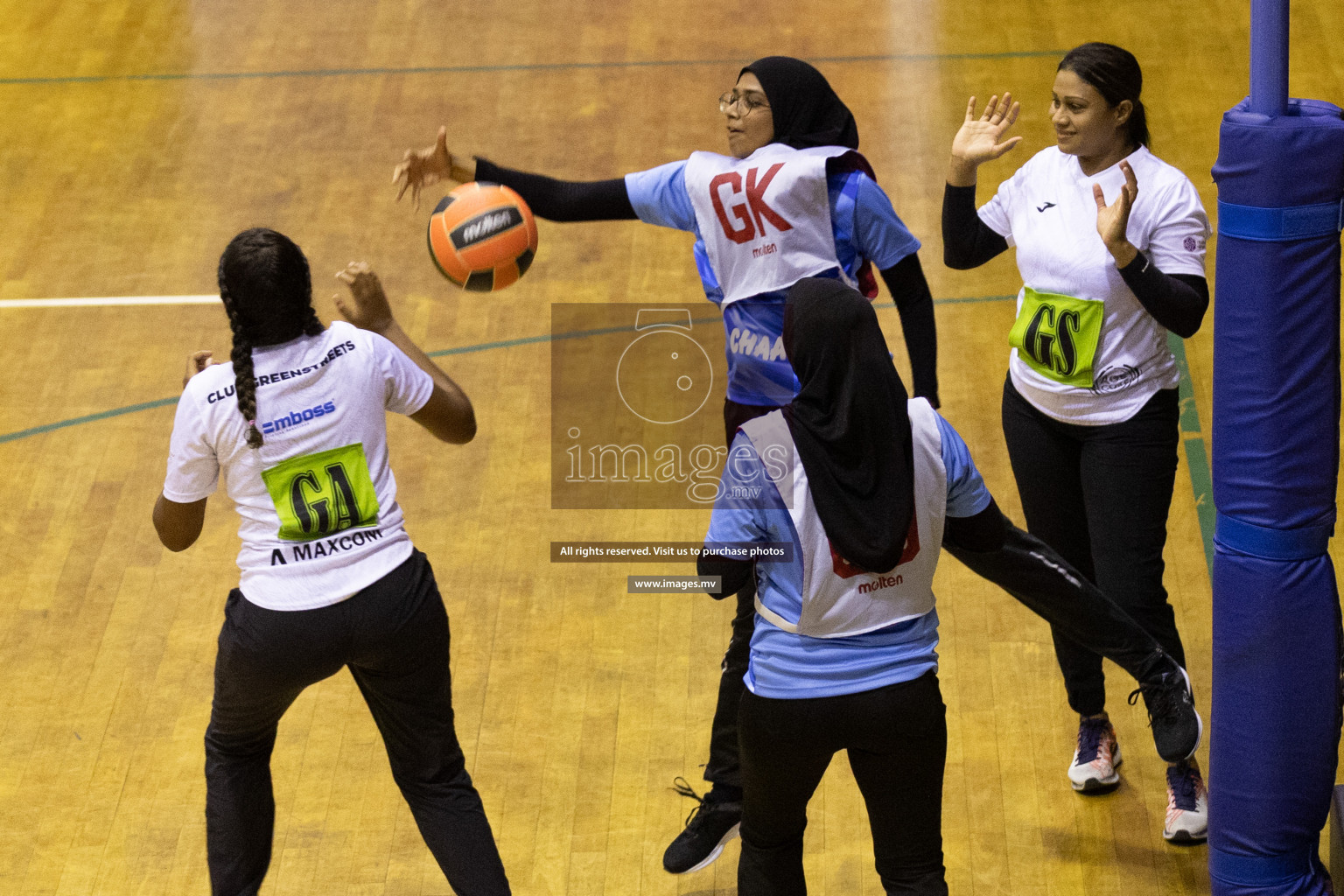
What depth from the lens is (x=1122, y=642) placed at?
3523 mm

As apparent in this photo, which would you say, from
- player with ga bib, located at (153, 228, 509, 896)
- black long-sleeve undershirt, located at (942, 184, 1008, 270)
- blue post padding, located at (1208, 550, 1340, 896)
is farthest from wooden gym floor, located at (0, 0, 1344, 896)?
black long-sleeve undershirt, located at (942, 184, 1008, 270)

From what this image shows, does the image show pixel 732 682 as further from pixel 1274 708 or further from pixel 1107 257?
pixel 1107 257

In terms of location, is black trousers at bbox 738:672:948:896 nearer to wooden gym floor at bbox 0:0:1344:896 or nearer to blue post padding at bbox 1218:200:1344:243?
wooden gym floor at bbox 0:0:1344:896

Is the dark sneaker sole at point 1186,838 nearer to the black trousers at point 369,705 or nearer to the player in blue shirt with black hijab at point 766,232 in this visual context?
the player in blue shirt with black hijab at point 766,232

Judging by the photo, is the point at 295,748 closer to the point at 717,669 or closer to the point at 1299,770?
the point at 717,669

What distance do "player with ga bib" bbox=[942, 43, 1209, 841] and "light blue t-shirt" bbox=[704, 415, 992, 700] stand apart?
2.78 feet

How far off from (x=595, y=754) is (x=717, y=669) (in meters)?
0.52

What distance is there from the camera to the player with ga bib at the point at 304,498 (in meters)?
3.11

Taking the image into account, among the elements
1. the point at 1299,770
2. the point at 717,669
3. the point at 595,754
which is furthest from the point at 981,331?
the point at 1299,770

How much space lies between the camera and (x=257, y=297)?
3.10m

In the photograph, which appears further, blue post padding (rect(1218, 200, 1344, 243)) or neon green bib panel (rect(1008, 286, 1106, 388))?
neon green bib panel (rect(1008, 286, 1106, 388))

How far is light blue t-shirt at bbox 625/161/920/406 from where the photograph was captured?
3670 millimetres

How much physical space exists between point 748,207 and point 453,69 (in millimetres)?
5192

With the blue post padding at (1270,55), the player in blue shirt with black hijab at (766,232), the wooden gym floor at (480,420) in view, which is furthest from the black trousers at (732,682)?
the blue post padding at (1270,55)
